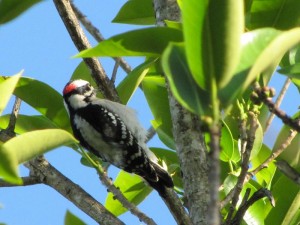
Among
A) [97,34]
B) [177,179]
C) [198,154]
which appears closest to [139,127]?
[97,34]

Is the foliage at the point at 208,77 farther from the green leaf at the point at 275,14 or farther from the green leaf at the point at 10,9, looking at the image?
the green leaf at the point at 10,9

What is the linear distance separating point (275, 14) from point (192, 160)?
64cm

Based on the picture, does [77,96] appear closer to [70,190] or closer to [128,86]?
[128,86]

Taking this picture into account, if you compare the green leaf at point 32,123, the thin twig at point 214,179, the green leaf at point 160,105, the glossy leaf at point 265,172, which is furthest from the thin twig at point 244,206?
the green leaf at point 32,123

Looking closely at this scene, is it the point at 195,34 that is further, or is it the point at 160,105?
the point at 160,105

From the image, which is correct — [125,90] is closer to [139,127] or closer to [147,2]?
[147,2]

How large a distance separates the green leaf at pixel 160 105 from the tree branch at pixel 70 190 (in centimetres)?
59

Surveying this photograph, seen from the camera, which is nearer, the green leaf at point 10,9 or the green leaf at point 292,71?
the green leaf at point 292,71

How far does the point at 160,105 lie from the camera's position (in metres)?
3.24

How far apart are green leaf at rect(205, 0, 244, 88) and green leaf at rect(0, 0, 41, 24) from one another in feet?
3.37

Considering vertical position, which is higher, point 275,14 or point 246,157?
point 275,14

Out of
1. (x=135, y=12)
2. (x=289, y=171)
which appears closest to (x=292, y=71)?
(x=289, y=171)

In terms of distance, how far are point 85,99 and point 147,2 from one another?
5.25 feet

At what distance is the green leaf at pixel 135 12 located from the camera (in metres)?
3.65
